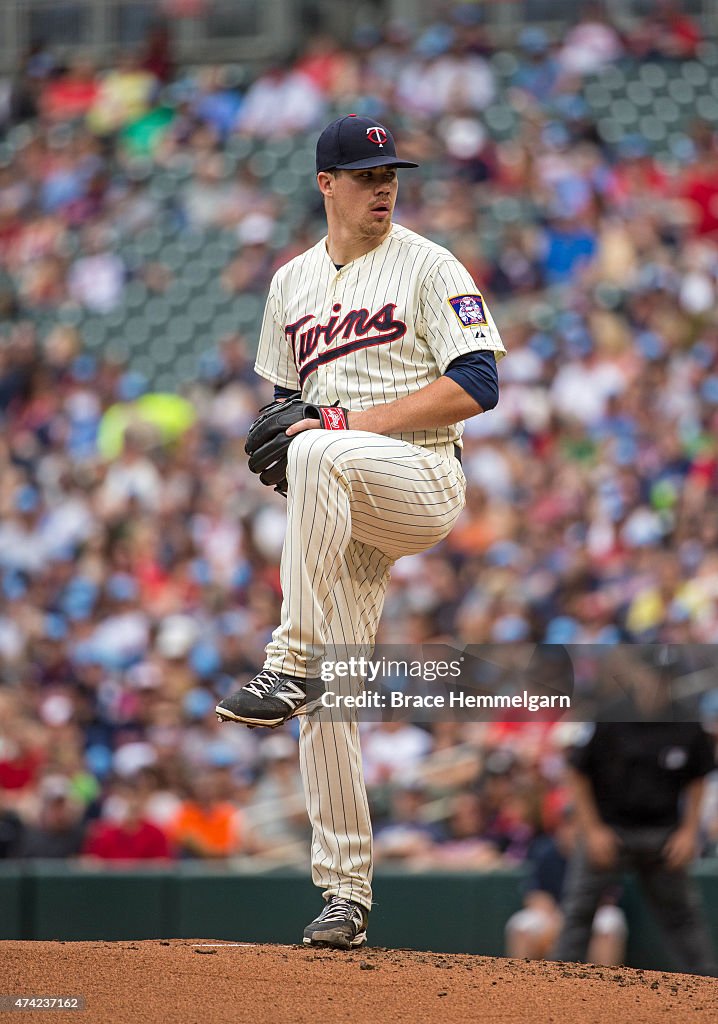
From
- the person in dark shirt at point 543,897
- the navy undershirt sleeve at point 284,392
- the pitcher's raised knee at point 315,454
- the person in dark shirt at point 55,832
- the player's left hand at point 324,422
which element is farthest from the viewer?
the person in dark shirt at point 55,832

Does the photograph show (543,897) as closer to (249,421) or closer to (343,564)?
(343,564)

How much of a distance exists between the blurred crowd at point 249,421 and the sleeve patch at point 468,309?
332 centimetres

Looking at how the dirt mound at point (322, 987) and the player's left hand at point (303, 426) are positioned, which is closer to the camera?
the dirt mound at point (322, 987)

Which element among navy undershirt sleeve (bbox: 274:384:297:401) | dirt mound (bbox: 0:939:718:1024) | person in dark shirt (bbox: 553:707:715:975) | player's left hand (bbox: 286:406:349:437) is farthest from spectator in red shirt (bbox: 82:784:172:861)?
player's left hand (bbox: 286:406:349:437)

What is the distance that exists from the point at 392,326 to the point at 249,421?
6676 mm

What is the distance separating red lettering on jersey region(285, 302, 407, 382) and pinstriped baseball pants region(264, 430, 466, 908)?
0.97 feet

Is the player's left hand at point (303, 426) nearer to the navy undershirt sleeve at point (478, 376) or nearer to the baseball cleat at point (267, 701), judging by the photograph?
the navy undershirt sleeve at point (478, 376)

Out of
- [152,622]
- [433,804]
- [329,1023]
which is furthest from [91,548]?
[329,1023]

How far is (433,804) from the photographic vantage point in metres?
7.64

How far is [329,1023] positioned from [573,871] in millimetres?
2597

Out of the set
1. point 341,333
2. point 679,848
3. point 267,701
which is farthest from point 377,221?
point 679,848

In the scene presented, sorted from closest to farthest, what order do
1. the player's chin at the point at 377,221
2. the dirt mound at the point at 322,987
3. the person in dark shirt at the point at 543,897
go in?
1. the dirt mound at the point at 322,987
2. the player's chin at the point at 377,221
3. the person in dark shirt at the point at 543,897

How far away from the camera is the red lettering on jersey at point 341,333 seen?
425 cm

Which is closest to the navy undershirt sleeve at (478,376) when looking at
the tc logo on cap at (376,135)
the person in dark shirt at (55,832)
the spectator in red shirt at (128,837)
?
the tc logo on cap at (376,135)
